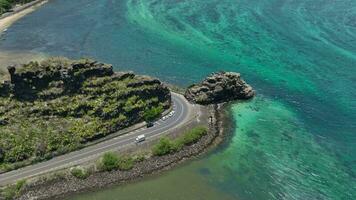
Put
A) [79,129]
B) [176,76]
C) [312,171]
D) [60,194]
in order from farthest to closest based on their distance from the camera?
[176,76] < [79,129] < [312,171] < [60,194]

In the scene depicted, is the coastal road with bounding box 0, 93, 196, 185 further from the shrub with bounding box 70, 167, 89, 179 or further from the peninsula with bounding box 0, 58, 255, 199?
the shrub with bounding box 70, 167, 89, 179

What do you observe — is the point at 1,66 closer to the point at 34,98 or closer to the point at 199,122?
the point at 34,98

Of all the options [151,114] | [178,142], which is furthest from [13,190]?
[151,114]

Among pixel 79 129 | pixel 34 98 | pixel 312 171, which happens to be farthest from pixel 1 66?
pixel 312 171

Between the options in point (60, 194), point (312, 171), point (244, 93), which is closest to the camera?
point (60, 194)

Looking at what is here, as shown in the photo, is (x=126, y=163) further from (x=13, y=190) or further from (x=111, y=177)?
(x=13, y=190)

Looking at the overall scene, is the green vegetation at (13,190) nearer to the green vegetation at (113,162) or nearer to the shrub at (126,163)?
the green vegetation at (113,162)

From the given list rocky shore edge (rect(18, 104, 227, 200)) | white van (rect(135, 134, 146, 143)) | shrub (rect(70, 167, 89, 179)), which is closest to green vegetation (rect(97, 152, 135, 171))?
rocky shore edge (rect(18, 104, 227, 200))
